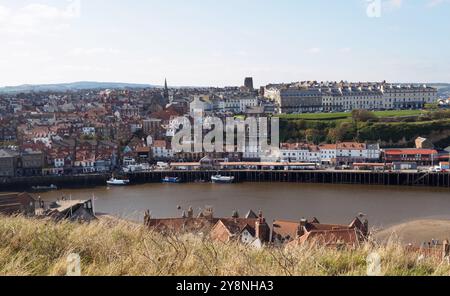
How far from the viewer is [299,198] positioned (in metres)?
15.1

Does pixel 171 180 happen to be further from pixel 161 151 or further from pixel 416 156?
pixel 416 156

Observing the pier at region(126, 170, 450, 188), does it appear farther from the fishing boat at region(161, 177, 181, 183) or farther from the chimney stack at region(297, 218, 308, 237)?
the chimney stack at region(297, 218, 308, 237)

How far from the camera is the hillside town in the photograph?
21219 millimetres

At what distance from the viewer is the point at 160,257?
6.27ft

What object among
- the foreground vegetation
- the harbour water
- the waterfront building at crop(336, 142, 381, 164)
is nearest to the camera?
the foreground vegetation

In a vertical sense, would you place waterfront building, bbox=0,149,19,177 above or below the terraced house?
below

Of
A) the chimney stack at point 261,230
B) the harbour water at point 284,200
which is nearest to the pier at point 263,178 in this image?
the harbour water at point 284,200

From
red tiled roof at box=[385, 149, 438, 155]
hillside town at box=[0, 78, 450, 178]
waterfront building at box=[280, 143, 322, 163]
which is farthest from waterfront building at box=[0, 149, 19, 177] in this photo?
red tiled roof at box=[385, 149, 438, 155]

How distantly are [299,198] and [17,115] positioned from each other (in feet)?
68.9

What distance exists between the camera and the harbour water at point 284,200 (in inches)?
488

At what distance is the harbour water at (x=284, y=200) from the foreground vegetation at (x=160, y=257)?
27.4 ft

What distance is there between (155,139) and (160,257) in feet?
79.6

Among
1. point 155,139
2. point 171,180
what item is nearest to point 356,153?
point 171,180

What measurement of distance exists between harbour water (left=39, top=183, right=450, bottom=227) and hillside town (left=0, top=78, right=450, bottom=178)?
3.36 meters
